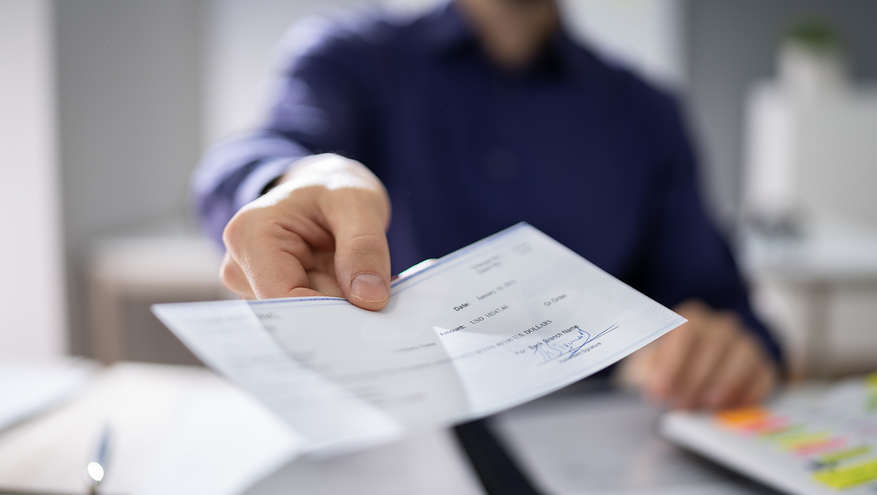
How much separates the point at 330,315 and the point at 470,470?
0.25 meters

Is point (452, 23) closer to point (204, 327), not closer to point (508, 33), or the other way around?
point (508, 33)

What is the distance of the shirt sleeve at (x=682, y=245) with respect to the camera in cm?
73

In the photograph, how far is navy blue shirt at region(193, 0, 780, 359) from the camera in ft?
2.26

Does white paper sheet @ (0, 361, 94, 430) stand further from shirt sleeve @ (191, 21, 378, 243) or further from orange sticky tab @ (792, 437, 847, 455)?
orange sticky tab @ (792, 437, 847, 455)

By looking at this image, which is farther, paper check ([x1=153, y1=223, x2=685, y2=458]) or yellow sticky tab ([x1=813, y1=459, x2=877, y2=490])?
yellow sticky tab ([x1=813, y1=459, x2=877, y2=490])

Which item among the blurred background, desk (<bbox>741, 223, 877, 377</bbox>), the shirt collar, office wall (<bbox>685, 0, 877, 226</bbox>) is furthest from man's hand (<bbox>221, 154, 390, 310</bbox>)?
office wall (<bbox>685, 0, 877, 226</bbox>)

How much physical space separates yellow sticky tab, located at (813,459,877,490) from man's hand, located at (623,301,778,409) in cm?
15

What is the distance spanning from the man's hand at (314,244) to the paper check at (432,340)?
12 millimetres

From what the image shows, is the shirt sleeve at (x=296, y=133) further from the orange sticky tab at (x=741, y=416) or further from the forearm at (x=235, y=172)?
the orange sticky tab at (x=741, y=416)

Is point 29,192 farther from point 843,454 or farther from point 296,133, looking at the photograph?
point 843,454

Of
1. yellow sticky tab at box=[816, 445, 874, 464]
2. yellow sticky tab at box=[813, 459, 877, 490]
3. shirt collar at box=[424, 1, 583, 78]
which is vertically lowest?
yellow sticky tab at box=[816, 445, 874, 464]

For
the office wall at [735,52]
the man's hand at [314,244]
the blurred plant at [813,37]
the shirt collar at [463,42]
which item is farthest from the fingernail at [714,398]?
the blurred plant at [813,37]

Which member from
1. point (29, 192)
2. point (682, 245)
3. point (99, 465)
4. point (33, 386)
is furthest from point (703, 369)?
point (29, 192)

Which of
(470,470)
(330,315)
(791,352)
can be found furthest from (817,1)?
(330,315)
